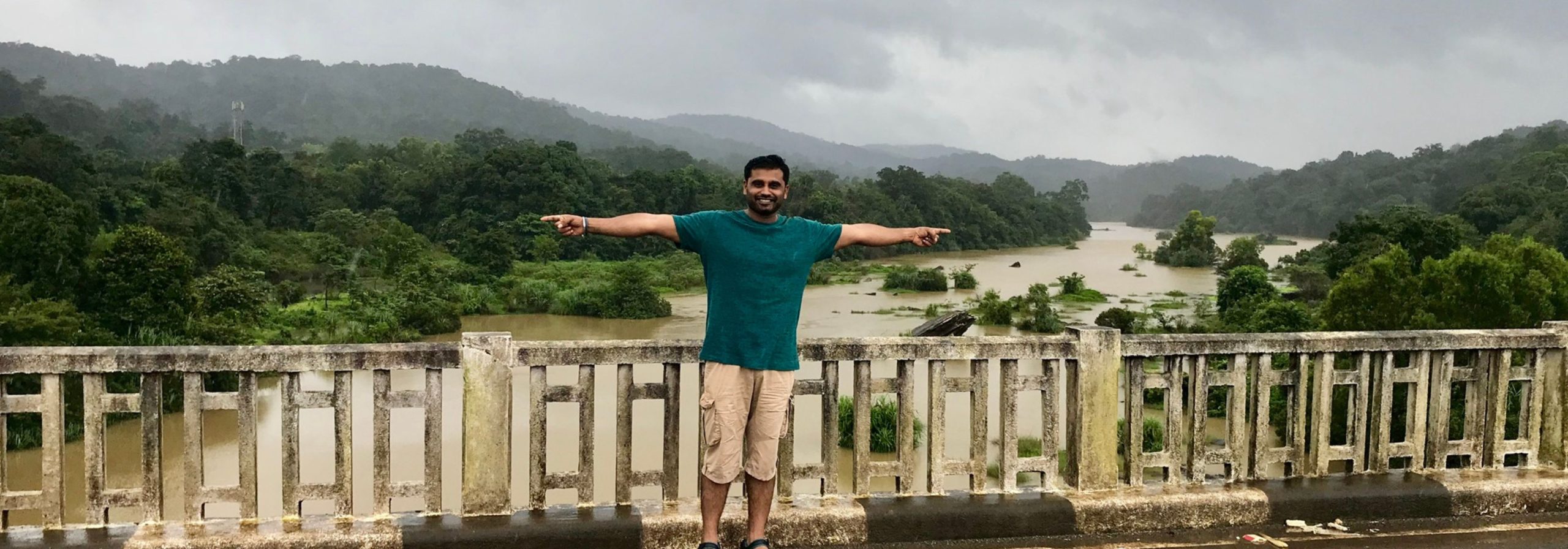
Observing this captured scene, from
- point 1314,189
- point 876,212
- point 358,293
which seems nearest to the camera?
point 358,293

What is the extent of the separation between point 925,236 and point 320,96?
470ft

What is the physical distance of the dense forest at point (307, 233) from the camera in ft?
53.8

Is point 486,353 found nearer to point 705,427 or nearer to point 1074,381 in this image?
point 705,427

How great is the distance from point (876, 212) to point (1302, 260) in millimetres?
22974

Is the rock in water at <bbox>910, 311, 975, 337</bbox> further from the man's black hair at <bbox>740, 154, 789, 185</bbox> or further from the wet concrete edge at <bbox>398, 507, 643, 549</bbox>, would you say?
the man's black hair at <bbox>740, 154, 789, 185</bbox>

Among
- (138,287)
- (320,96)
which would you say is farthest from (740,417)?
(320,96)

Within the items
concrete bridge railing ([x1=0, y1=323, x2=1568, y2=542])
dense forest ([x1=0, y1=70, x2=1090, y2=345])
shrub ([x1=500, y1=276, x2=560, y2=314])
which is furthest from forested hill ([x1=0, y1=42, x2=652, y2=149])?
concrete bridge railing ([x1=0, y1=323, x2=1568, y2=542])

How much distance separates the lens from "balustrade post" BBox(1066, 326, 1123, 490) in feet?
12.7

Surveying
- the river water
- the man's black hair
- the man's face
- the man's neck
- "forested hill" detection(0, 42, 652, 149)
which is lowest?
the river water

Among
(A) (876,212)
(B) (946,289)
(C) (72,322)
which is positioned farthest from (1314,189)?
(C) (72,322)

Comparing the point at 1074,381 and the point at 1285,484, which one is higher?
the point at 1074,381

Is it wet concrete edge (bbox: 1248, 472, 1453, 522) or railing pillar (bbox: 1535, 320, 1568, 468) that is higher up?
railing pillar (bbox: 1535, 320, 1568, 468)

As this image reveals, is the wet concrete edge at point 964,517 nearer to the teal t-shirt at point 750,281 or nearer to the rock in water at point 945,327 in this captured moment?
the teal t-shirt at point 750,281

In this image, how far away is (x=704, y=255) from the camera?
3.13 m
